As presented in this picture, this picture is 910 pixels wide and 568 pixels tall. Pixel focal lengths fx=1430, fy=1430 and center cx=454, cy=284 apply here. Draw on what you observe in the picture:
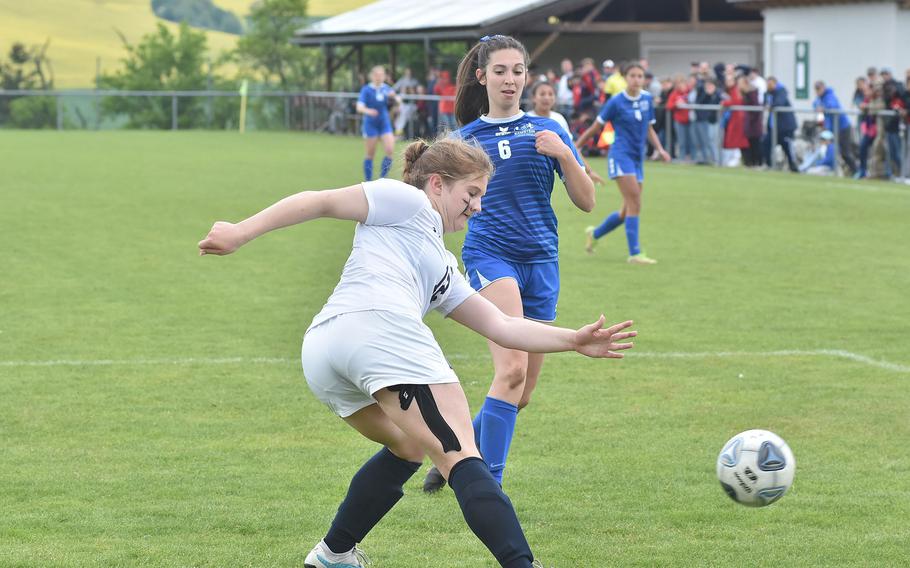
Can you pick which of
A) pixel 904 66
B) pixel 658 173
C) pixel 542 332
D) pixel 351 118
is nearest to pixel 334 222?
pixel 658 173

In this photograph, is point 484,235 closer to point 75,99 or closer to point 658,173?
point 658,173

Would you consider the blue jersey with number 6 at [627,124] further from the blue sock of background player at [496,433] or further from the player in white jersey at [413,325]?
the player in white jersey at [413,325]

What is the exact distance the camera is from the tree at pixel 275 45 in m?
54.1

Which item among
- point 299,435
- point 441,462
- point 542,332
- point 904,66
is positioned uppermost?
point 904,66

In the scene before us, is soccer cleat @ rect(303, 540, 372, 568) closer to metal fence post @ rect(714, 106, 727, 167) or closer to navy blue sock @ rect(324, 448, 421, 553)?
navy blue sock @ rect(324, 448, 421, 553)

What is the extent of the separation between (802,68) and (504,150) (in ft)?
95.4

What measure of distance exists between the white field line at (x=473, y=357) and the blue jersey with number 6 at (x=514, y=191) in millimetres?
3493

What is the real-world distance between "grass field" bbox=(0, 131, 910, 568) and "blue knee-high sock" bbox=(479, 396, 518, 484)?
0.27 m

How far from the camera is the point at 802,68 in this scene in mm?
33812

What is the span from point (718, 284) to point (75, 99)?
37.4 meters

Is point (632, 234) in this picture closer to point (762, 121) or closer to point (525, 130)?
point (525, 130)

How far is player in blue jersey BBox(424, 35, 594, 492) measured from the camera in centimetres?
602

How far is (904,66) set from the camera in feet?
103

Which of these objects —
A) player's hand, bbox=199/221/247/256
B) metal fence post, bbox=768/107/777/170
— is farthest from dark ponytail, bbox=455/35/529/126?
metal fence post, bbox=768/107/777/170
